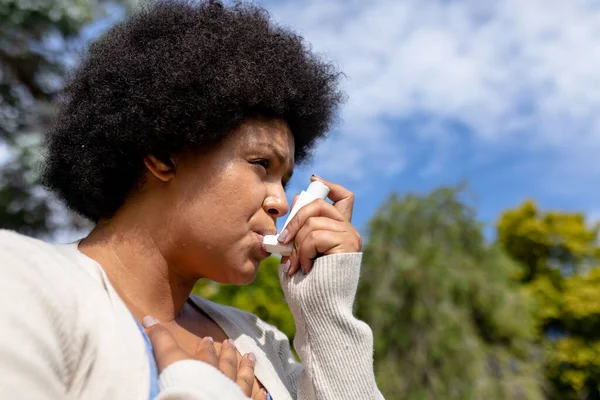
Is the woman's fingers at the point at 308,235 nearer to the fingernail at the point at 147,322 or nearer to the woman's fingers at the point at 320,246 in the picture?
the woman's fingers at the point at 320,246

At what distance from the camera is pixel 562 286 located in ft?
63.1

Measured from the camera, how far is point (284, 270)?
1.61 m

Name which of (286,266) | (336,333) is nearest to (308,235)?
(286,266)

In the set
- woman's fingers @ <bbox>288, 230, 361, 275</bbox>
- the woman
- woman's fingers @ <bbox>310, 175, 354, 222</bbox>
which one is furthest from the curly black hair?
woman's fingers @ <bbox>288, 230, 361, 275</bbox>

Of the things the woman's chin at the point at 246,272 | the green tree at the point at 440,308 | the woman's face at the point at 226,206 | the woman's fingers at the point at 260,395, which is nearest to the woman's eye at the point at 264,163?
the woman's face at the point at 226,206

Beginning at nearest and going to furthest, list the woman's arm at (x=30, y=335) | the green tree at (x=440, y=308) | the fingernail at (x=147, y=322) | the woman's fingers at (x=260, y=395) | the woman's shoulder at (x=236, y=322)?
the woman's arm at (x=30, y=335) → the fingernail at (x=147, y=322) → the woman's fingers at (x=260, y=395) → the woman's shoulder at (x=236, y=322) → the green tree at (x=440, y=308)

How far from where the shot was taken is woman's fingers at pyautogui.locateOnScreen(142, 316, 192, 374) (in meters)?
1.21

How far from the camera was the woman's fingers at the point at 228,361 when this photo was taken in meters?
1.37

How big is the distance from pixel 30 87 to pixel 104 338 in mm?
5949

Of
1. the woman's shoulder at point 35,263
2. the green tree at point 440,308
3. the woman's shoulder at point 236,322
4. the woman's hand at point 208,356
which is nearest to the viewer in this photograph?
the woman's shoulder at point 35,263

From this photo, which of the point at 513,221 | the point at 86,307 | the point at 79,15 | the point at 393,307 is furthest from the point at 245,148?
the point at 513,221

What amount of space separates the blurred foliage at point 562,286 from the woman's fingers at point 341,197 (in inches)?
649

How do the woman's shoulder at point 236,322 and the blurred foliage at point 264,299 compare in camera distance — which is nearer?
the woman's shoulder at point 236,322

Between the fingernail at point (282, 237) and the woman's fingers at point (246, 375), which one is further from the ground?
the fingernail at point (282, 237)
